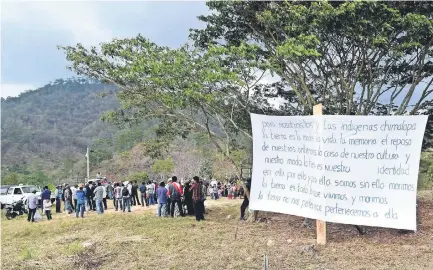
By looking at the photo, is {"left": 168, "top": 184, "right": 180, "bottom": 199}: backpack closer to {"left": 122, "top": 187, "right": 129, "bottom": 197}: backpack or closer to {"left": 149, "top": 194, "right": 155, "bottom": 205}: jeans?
{"left": 122, "top": 187, "right": 129, "bottom": 197}: backpack

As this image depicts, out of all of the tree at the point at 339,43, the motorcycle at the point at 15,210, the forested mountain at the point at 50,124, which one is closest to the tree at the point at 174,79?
the tree at the point at 339,43

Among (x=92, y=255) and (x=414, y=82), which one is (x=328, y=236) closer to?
(x=92, y=255)

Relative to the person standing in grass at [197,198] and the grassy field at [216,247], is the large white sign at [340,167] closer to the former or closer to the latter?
the grassy field at [216,247]

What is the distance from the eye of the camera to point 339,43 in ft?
41.4

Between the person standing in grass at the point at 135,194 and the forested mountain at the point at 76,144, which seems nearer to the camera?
the person standing in grass at the point at 135,194

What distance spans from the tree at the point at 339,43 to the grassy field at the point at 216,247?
3.97m

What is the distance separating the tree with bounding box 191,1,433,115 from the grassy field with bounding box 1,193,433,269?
Answer: 156 inches

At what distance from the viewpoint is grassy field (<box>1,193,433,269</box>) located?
773cm

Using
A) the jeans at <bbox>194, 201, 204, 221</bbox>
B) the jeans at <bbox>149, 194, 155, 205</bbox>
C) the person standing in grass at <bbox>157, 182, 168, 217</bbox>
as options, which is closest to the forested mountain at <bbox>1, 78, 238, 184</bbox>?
the person standing in grass at <bbox>157, 182, 168, 217</bbox>

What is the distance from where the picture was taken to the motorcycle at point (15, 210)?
65.6 ft

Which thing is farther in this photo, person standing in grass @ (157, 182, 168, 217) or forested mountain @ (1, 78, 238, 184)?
forested mountain @ (1, 78, 238, 184)

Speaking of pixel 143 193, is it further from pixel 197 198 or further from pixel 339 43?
pixel 339 43

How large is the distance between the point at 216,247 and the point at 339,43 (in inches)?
267

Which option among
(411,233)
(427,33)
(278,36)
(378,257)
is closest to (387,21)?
(427,33)
